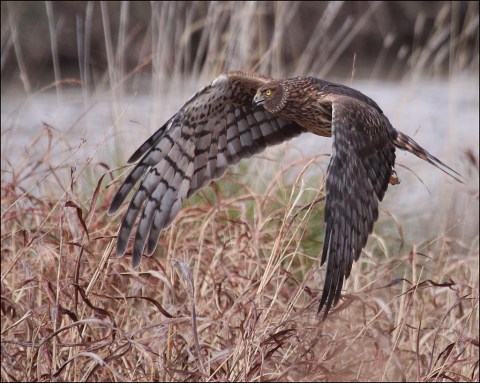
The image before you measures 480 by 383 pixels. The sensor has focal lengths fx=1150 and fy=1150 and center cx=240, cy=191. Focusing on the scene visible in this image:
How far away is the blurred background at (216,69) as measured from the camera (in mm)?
5562

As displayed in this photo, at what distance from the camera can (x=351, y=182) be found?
10.7 feet

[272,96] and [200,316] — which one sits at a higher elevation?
[272,96]

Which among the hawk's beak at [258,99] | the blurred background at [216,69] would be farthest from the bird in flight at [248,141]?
the blurred background at [216,69]

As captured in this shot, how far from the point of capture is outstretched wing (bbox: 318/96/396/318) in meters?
3.05

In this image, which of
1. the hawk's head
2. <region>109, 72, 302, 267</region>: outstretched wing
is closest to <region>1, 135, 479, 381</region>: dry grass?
<region>109, 72, 302, 267</region>: outstretched wing

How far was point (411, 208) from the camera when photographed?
570 cm

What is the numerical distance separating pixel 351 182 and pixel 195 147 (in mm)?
864

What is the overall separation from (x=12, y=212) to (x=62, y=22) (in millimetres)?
7237

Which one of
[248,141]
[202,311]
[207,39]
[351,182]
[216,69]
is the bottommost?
[207,39]

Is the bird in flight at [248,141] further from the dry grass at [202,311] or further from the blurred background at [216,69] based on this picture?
the blurred background at [216,69]

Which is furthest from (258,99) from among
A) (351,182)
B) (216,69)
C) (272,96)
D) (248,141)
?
(216,69)

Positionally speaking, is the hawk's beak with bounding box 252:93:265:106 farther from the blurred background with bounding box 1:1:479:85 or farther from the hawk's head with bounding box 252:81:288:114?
the blurred background with bounding box 1:1:479:85

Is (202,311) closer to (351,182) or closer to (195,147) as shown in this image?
(195,147)

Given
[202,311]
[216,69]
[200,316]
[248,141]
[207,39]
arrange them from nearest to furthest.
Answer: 1. [200,316]
2. [202,311]
3. [248,141]
4. [216,69]
5. [207,39]
